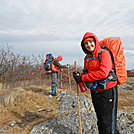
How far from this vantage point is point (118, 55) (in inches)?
90.5

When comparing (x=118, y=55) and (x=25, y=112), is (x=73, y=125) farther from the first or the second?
(x=118, y=55)

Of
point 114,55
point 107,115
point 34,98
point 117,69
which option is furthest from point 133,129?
point 34,98

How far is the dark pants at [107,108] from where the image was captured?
2.38 meters

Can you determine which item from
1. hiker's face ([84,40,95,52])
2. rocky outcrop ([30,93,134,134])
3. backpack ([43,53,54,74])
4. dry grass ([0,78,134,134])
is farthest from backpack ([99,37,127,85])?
backpack ([43,53,54,74])

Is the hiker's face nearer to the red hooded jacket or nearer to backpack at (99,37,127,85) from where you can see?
the red hooded jacket

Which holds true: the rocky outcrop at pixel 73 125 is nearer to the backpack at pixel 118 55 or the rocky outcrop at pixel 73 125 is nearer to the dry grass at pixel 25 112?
the dry grass at pixel 25 112

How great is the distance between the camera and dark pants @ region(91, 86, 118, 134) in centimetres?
238

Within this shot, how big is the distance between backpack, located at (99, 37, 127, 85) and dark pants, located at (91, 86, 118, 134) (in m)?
0.29

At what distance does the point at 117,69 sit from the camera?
230cm

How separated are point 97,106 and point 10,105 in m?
4.22

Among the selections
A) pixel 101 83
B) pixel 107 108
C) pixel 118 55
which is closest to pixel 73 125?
pixel 107 108

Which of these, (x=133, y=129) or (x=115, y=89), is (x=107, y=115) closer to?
(x=115, y=89)

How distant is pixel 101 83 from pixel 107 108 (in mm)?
515

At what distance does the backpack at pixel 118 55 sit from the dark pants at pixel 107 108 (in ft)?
0.94
